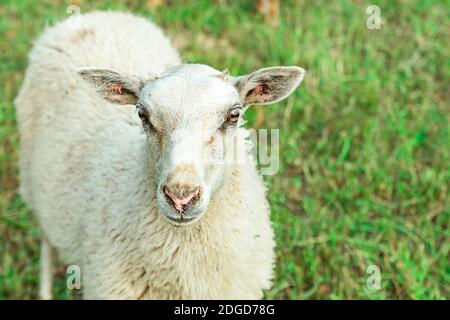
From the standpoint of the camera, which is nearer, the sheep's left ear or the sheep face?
the sheep face

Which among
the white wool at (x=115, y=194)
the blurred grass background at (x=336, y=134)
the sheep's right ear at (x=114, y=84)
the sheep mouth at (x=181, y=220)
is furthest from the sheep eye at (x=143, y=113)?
the blurred grass background at (x=336, y=134)

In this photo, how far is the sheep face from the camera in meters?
2.94

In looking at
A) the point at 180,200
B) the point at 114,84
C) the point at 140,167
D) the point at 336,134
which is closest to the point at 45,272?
the point at 140,167

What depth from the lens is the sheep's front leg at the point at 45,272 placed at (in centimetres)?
468

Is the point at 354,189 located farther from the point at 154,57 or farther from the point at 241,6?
the point at 241,6

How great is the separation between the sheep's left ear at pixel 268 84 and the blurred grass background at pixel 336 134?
5.21 feet

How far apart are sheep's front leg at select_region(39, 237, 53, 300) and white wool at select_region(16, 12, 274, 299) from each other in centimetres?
31

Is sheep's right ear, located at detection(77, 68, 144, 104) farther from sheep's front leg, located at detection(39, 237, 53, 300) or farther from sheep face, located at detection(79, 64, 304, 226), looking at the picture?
sheep's front leg, located at detection(39, 237, 53, 300)

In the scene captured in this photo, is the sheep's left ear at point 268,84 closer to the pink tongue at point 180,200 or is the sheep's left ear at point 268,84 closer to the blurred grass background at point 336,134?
the pink tongue at point 180,200

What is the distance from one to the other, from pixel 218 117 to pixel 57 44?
1814 mm

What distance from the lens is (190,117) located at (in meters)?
3.05

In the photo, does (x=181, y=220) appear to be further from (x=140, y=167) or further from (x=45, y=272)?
(x=45, y=272)

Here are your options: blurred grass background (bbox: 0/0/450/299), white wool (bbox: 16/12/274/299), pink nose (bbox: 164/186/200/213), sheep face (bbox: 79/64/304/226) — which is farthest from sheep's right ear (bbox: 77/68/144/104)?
blurred grass background (bbox: 0/0/450/299)
